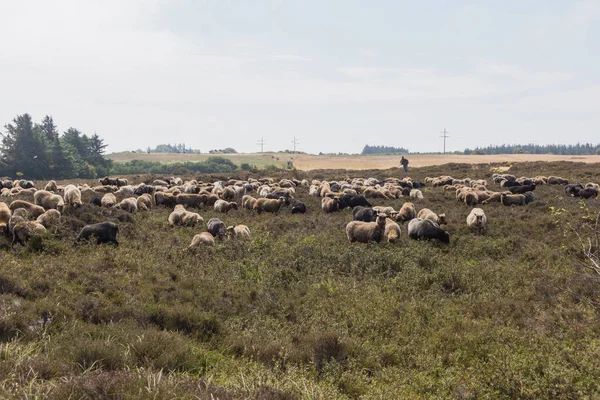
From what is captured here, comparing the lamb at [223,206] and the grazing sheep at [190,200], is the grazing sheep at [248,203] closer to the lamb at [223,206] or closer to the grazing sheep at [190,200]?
the lamb at [223,206]

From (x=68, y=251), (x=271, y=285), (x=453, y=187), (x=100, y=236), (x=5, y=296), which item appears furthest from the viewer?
(x=453, y=187)

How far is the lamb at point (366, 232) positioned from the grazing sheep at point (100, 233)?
28.0ft

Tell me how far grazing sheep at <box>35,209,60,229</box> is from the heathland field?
1.00 ft

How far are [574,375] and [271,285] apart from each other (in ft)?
23.2

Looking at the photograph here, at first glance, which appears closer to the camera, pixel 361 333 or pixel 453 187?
pixel 361 333

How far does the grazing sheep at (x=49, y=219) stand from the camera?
13.7m

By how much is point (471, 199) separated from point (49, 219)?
2128 cm

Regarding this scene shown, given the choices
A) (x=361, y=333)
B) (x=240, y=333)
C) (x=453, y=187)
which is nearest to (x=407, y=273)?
(x=361, y=333)

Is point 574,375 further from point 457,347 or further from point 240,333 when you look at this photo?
point 240,333

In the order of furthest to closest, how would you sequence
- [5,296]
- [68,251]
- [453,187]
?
[453,187] → [68,251] → [5,296]

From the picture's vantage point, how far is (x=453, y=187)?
30594 millimetres

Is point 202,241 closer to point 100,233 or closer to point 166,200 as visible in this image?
point 100,233

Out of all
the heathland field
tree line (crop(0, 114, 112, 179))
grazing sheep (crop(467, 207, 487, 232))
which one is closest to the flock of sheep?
grazing sheep (crop(467, 207, 487, 232))

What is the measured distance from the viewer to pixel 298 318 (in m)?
9.02
